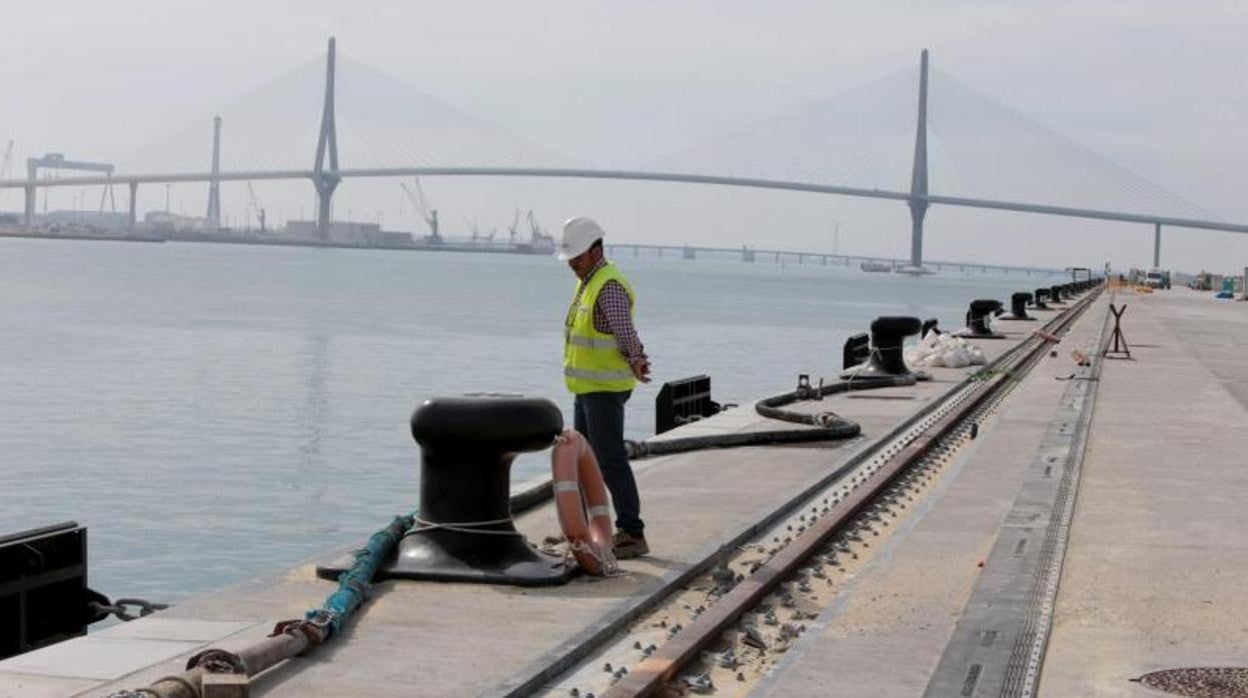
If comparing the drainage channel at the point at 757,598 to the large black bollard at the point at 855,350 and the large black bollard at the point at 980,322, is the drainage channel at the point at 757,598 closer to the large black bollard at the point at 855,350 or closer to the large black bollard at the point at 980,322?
the large black bollard at the point at 855,350

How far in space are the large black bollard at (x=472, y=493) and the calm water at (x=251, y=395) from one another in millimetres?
6393

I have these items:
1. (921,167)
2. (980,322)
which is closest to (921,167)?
(921,167)

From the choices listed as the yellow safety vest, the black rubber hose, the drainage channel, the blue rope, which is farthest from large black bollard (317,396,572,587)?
the black rubber hose

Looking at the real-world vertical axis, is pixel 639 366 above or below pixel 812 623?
above

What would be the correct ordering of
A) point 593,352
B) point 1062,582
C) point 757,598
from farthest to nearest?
point 593,352
point 1062,582
point 757,598

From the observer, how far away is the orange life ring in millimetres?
10078

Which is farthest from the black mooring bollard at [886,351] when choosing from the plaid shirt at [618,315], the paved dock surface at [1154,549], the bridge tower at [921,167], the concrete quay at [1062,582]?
the bridge tower at [921,167]

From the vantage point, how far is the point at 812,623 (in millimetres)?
9203

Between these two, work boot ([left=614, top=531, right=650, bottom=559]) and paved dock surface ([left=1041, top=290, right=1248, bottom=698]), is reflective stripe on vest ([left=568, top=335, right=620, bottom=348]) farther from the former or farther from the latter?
paved dock surface ([left=1041, top=290, right=1248, bottom=698])

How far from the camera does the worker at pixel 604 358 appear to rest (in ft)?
34.2

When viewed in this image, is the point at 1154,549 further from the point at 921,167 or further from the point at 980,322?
the point at 921,167

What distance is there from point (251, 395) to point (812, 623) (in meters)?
29.9

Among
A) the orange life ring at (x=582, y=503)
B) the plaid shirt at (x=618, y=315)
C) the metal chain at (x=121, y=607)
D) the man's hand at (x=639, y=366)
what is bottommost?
the metal chain at (x=121, y=607)

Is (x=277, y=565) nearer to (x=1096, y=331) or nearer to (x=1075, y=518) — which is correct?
(x=1075, y=518)
